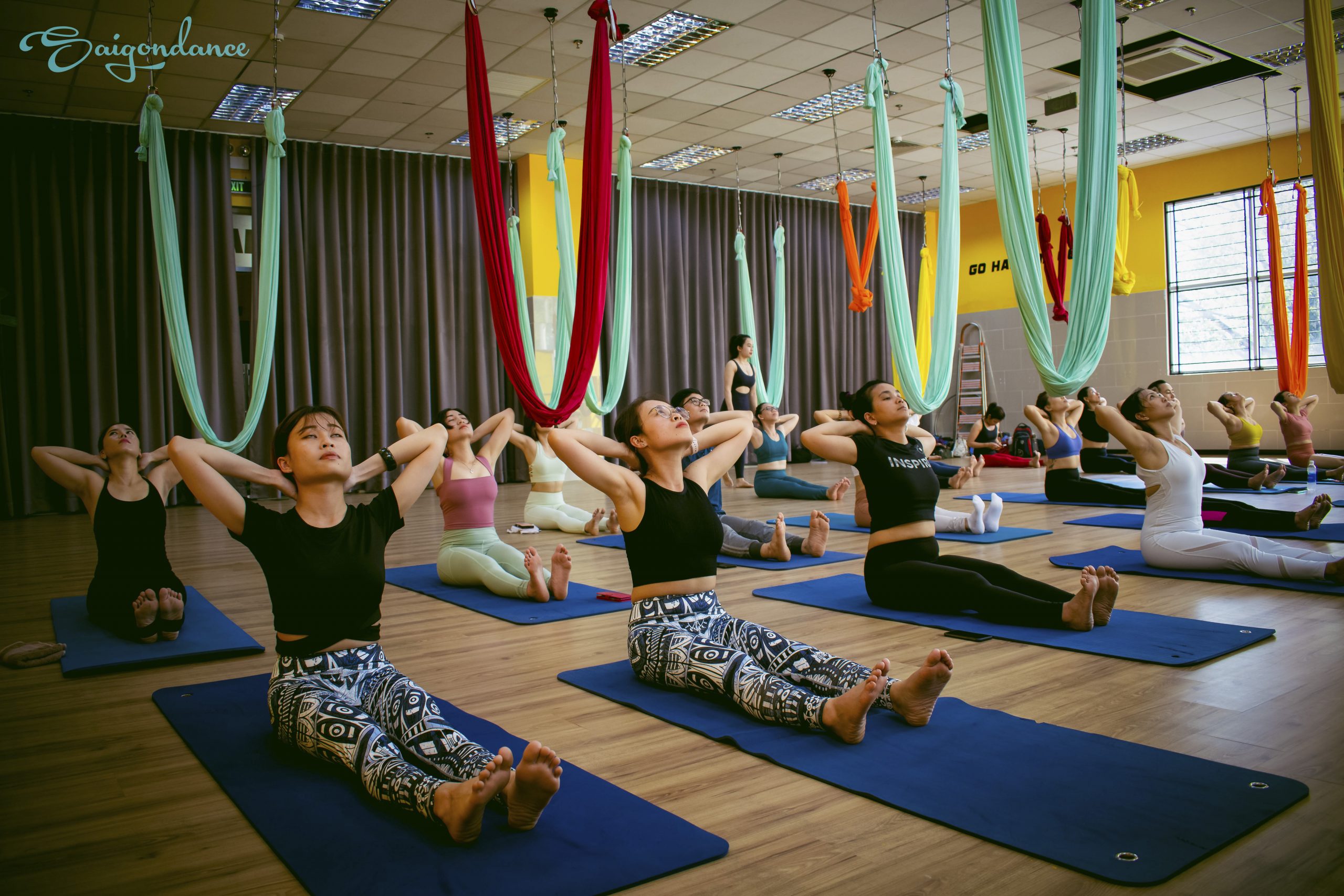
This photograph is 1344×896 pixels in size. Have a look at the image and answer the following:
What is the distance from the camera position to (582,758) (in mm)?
1963

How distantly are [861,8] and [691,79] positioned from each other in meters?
1.64

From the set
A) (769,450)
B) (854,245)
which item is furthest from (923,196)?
(769,450)

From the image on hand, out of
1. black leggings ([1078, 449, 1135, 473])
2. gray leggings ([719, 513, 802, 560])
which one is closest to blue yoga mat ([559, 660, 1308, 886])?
gray leggings ([719, 513, 802, 560])

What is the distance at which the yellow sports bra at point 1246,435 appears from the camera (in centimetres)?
662

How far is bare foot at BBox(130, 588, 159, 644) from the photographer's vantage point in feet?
9.62

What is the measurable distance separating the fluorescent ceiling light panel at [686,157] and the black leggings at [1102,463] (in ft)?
15.5

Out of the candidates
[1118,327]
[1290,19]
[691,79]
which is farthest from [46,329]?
[1118,327]

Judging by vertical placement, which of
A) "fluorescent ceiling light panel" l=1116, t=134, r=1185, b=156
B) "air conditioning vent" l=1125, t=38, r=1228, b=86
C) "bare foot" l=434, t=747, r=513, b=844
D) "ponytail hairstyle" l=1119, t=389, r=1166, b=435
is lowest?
"bare foot" l=434, t=747, r=513, b=844

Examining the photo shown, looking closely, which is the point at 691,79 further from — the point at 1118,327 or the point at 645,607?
the point at 1118,327

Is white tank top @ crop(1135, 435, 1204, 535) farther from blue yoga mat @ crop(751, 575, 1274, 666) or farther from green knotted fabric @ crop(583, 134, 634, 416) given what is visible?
green knotted fabric @ crop(583, 134, 634, 416)

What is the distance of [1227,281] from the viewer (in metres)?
10.5

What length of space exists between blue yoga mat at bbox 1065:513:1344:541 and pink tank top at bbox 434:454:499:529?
114 inches

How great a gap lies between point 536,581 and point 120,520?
148cm

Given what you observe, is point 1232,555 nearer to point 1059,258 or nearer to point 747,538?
point 747,538
